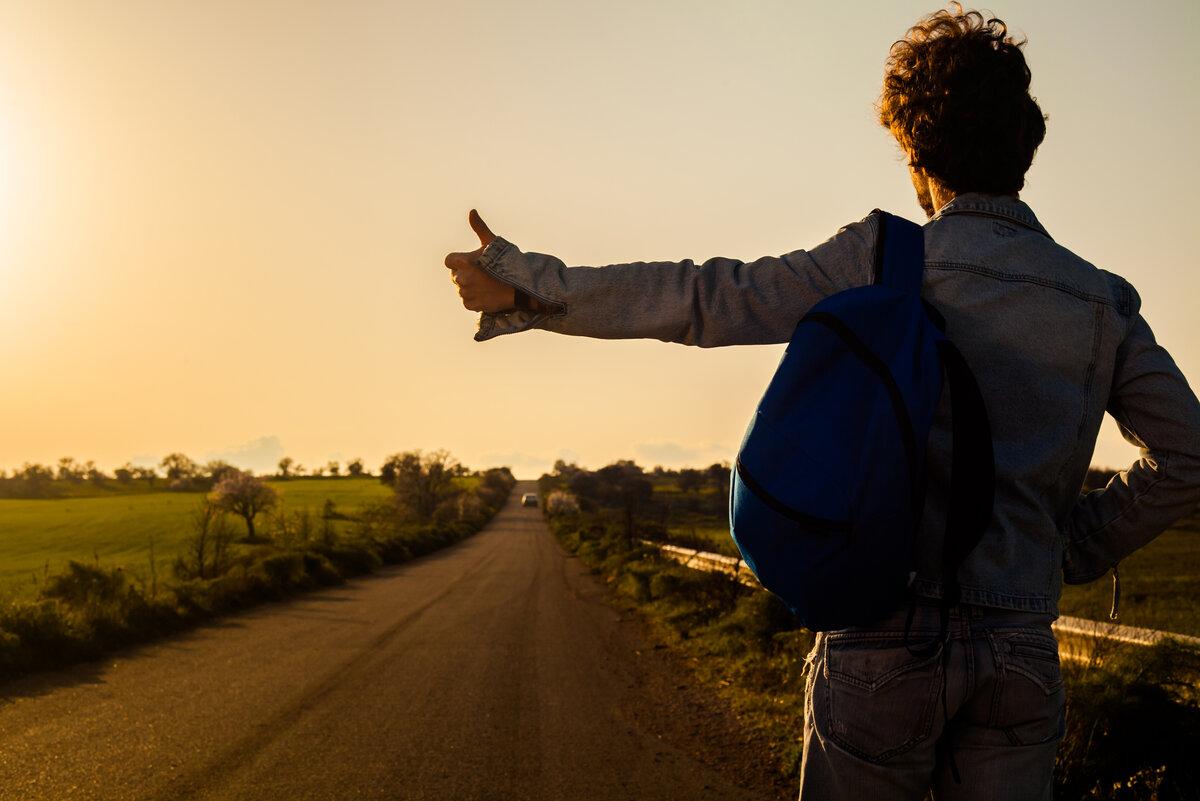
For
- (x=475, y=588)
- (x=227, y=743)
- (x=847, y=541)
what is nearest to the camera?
(x=847, y=541)

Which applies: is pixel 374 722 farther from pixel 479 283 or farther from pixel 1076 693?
pixel 479 283

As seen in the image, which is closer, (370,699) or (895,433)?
(895,433)

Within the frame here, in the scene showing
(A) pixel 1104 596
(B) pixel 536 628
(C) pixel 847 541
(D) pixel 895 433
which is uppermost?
(D) pixel 895 433

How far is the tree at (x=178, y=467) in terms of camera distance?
199ft

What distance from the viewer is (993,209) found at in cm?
170

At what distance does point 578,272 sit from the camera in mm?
1722

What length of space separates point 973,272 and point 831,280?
0.29 metres

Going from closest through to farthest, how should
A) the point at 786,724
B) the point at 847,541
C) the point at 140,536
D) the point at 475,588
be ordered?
1. the point at 847,541
2. the point at 786,724
3. the point at 475,588
4. the point at 140,536

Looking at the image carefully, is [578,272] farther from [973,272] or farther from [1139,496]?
[1139,496]

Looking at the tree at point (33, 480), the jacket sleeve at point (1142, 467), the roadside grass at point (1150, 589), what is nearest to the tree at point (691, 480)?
the roadside grass at point (1150, 589)

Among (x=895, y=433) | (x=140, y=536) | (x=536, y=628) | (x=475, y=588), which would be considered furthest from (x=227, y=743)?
(x=140, y=536)

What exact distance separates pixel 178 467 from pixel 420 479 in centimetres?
2022

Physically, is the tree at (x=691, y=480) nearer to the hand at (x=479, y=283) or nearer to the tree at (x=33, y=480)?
the tree at (x=33, y=480)

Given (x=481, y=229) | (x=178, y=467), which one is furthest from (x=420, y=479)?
(x=481, y=229)
